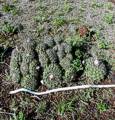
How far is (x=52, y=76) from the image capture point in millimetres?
5883

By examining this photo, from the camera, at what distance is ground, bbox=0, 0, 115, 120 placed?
562 centimetres

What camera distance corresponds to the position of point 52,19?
764 cm

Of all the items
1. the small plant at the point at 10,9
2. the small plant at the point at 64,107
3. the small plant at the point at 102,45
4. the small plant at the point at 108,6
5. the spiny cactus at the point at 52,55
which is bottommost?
the small plant at the point at 64,107

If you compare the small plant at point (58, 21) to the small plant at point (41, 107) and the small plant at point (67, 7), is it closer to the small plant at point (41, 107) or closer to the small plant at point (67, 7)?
the small plant at point (67, 7)

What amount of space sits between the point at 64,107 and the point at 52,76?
58cm

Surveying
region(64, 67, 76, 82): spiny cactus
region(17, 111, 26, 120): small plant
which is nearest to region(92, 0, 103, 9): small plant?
region(64, 67, 76, 82): spiny cactus

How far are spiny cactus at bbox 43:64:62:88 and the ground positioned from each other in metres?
0.15

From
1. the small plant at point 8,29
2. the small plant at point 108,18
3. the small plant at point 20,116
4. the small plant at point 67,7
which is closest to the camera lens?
the small plant at point 20,116

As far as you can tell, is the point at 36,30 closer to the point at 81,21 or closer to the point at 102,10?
the point at 81,21

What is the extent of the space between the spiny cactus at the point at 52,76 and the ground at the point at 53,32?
150 mm

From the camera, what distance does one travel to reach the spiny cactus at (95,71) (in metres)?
6.10

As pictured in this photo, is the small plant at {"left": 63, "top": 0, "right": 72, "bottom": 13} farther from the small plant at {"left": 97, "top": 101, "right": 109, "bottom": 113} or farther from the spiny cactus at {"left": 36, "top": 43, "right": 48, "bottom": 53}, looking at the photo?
the small plant at {"left": 97, "top": 101, "right": 109, "bottom": 113}

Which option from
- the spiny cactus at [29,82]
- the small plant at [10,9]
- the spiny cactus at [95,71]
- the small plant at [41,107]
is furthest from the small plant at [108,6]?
the small plant at [41,107]

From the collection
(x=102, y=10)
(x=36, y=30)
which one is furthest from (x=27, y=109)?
(x=102, y=10)
